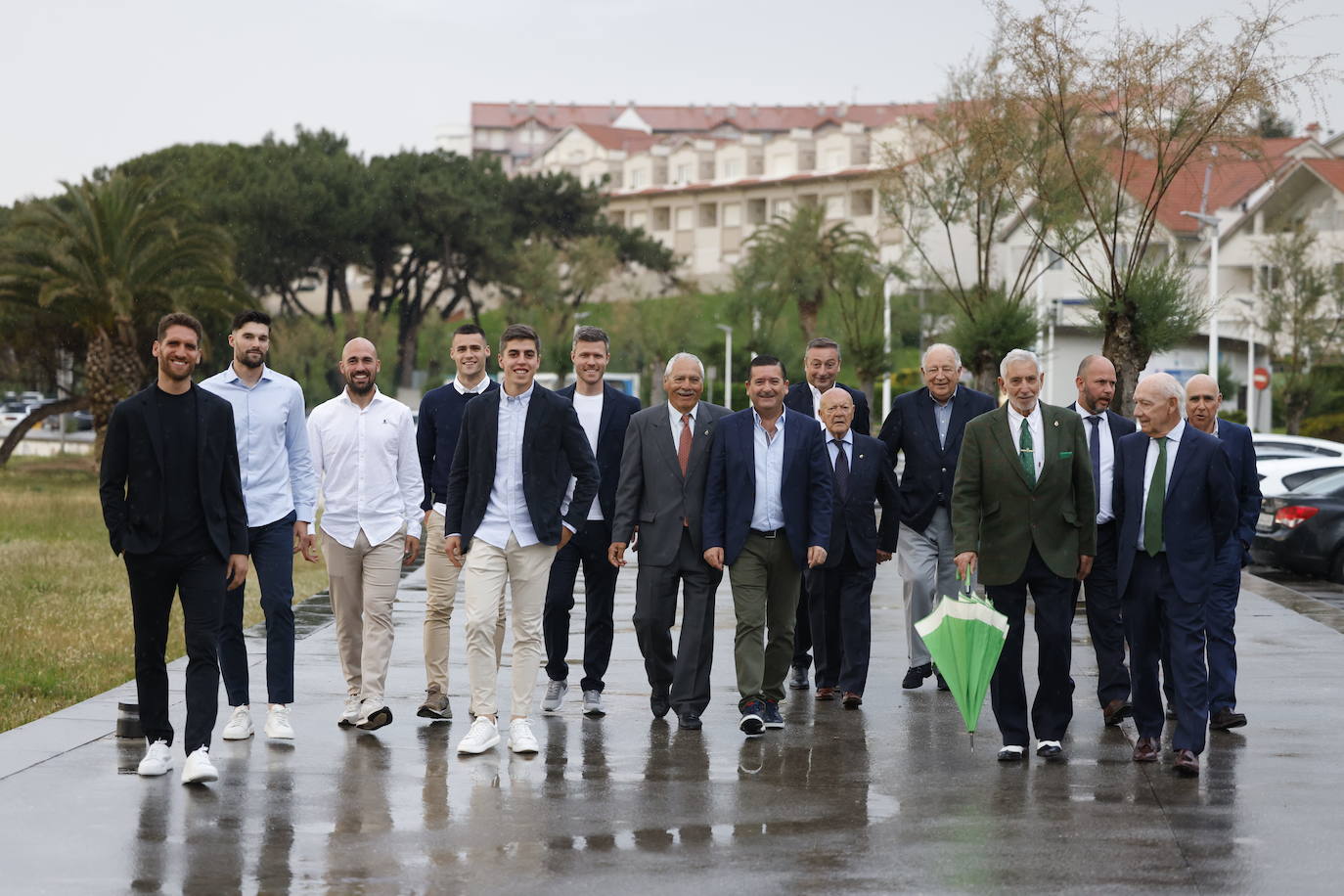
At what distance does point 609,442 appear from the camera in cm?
966

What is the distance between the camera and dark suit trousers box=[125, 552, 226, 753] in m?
7.42

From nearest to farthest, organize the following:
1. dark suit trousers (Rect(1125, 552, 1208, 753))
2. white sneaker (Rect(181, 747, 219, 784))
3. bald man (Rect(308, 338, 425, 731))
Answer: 1. white sneaker (Rect(181, 747, 219, 784))
2. dark suit trousers (Rect(1125, 552, 1208, 753))
3. bald man (Rect(308, 338, 425, 731))

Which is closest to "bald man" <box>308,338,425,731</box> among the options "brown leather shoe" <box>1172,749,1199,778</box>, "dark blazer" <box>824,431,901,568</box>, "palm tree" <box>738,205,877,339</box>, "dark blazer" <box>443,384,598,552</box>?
"dark blazer" <box>443,384,598,552</box>

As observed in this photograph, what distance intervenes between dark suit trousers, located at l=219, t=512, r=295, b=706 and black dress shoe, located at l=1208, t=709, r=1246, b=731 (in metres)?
4.70

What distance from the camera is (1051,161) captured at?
25125 mm

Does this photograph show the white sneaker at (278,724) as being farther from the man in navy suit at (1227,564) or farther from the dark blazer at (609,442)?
the man in navy suit at (1227,564)

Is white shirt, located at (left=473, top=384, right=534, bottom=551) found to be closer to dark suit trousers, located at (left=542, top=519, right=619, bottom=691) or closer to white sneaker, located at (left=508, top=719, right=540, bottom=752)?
white sneaker, located at (left=508, top=719, right=540, bottom=752)

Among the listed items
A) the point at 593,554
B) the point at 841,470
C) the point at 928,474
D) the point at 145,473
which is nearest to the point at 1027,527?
the point at 841,470

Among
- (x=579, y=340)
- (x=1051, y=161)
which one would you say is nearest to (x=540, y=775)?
(x=579, y=340)

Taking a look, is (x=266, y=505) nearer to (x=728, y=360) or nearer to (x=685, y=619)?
(x=685, y=619)

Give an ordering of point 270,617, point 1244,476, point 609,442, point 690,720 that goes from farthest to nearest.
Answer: point 609,442 → point 1244,476 → point 690,720 → point 270,617

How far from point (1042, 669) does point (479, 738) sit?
2653mm

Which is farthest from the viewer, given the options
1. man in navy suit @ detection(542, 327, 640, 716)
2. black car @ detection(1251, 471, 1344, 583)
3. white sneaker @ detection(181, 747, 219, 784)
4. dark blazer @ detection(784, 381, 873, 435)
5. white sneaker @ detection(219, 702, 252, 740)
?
black car @ detection(1251, 471, 1344, 583)

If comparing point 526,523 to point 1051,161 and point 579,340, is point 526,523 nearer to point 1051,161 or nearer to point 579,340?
point 579,340
